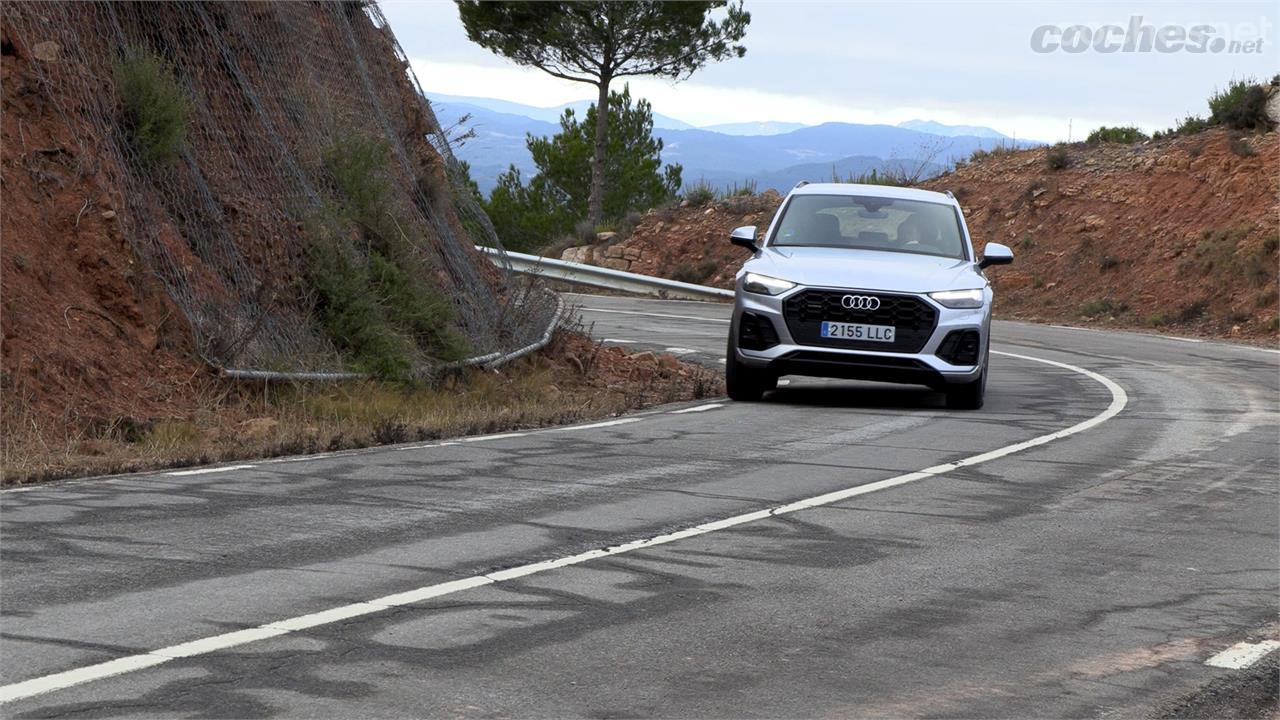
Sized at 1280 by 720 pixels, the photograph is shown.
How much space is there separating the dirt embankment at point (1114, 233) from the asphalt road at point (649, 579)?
21.1 meters

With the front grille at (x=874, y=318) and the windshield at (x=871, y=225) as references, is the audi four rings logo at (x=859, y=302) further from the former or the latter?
the windshield at (x=871, y=225)

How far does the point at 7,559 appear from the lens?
6.61 meters

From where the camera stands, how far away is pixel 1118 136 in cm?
4219

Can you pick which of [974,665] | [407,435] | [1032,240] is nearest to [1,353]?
[407,435]

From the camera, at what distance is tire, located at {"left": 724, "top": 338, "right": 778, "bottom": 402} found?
44.9 feet

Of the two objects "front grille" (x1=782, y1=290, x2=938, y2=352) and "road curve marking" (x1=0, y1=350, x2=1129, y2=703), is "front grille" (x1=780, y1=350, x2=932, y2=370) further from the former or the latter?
"road curve marking" (x1=0, y1=350, x2=1129, y2=703)

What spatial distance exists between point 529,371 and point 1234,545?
8.50 metres

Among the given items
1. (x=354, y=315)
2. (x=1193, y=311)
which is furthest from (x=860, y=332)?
(x=1193, y=311)

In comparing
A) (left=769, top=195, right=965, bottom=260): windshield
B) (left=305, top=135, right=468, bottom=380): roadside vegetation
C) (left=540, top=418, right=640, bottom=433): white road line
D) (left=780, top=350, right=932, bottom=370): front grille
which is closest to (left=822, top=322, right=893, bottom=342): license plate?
(left=780, top=350, right=932, bottom=370): front grille

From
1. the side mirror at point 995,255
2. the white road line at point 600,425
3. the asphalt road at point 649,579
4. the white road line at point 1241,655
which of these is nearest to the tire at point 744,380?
the white road line at point 600,425

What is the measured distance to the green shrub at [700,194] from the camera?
141 feet

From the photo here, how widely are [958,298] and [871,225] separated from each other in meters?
1.75

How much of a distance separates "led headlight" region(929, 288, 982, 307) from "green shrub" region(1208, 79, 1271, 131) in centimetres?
2621

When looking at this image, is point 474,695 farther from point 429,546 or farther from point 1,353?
point 1,353
